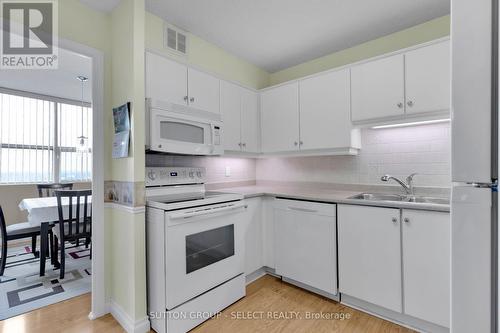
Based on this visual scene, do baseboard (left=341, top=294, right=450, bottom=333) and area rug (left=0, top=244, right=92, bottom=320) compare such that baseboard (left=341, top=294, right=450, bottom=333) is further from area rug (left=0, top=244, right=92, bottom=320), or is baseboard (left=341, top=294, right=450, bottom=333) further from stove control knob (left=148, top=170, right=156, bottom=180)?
area rug (left=0, top=244, right=92, bottom=320)

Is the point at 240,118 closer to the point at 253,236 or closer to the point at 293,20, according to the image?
the point at 293,20

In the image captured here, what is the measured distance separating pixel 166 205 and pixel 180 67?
4.14ft

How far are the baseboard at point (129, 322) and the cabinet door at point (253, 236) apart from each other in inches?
37.1

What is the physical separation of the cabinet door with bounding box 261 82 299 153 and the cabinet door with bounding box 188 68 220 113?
699 mm

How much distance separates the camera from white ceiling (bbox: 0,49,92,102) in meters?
3.10

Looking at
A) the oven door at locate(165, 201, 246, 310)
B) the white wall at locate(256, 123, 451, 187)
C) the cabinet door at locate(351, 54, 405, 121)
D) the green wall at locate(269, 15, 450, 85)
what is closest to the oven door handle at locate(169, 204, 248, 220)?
the oven door at locate(165, 201, 246, 310)

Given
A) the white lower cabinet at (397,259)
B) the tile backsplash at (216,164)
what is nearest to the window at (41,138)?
the tile backsplash at (216,164)

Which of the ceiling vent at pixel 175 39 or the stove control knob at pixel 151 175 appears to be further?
the ceiling vent at pixel 175 39

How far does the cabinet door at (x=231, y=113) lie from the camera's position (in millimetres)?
2588

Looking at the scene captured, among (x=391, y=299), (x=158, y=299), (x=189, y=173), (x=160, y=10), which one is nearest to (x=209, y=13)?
(x=160, y=10)

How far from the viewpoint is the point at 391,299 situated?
1782 mm

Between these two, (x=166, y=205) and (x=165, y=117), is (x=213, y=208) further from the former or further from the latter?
(x=165, y=117)

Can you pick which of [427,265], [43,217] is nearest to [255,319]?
[427,265]

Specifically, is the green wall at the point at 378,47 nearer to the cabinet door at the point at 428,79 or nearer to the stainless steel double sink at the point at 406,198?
the cabinet door at the point at 428,79
